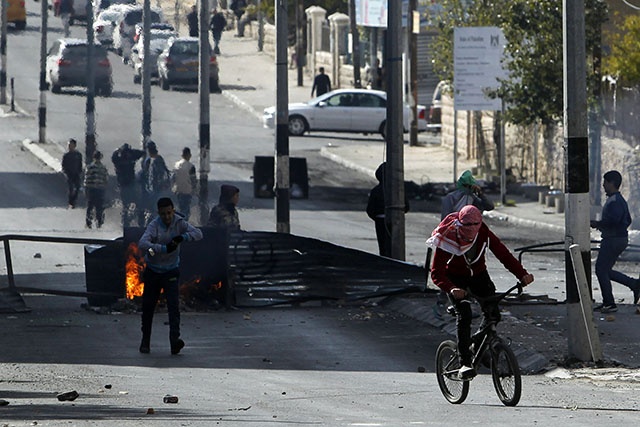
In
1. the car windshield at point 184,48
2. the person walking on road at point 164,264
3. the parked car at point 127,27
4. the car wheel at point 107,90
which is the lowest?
the person walking on road at point 164,264

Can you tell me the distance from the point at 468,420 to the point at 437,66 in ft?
103

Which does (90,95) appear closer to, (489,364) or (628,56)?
(628,56)

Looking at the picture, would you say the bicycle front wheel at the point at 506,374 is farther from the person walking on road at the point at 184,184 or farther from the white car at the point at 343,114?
the white car at the point at 343,114

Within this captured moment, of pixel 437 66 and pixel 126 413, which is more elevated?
pixel 437 66

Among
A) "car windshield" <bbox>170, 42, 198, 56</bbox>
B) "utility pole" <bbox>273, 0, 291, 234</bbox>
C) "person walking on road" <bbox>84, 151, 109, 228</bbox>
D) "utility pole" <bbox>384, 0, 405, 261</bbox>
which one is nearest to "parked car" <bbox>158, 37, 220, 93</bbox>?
"car windshield" <bbox>170, 42, 198, 56</bbox>

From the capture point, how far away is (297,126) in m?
48.5

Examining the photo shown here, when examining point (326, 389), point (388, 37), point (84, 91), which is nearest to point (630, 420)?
point (326, 389)

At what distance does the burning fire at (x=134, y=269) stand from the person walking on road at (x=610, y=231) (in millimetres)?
5668

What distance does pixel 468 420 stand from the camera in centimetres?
1123

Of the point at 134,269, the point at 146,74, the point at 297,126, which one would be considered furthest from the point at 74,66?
the point at 134,269

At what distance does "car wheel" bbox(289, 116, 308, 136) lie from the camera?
48250 millimetres

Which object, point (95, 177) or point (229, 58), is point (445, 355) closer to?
point (95, 177)

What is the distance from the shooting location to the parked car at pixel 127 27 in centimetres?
3206

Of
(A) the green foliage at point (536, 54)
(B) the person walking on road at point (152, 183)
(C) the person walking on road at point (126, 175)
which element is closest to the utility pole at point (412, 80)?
(A) the green foliage at point (536, 54)
